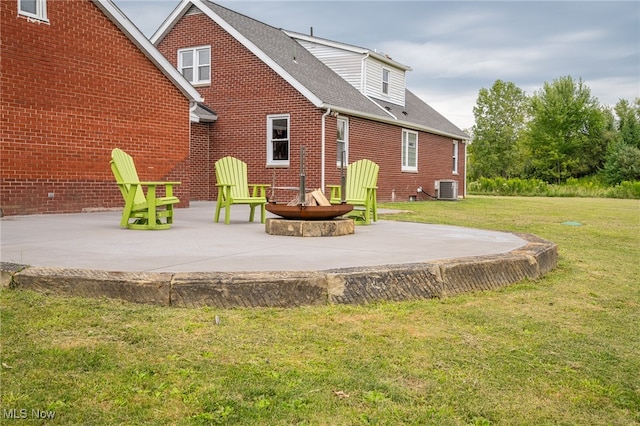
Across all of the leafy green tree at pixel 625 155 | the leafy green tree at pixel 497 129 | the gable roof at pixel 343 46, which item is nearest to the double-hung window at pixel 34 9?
the gable roof at pixel 343 46

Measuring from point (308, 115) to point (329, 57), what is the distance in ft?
19.1

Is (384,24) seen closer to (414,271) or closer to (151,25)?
(151,25)

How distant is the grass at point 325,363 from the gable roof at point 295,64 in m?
13.0

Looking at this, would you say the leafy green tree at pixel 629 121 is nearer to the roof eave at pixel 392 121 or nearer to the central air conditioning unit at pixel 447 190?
the roof eave at pixel 392 121

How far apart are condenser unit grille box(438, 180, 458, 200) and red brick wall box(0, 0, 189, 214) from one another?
13.9 meters

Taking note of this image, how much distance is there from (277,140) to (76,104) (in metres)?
6.96

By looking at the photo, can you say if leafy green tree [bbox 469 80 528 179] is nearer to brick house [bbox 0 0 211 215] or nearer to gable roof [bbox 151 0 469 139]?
gable roof [bbox 151 0 469 139]

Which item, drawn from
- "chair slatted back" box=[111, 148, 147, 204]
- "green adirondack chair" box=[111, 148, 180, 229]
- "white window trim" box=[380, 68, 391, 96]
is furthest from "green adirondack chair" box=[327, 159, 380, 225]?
"white window trim" box=[380, 68, 391, 96]

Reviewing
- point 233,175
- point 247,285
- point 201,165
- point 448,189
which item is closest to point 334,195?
point 233,175

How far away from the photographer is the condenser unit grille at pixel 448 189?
24188 millimetres

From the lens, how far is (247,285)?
12.8ft

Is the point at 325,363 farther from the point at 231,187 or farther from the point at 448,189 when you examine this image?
the point at 448,189

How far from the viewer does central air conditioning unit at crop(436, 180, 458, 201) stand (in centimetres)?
2419

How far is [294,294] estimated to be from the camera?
3979 mm
